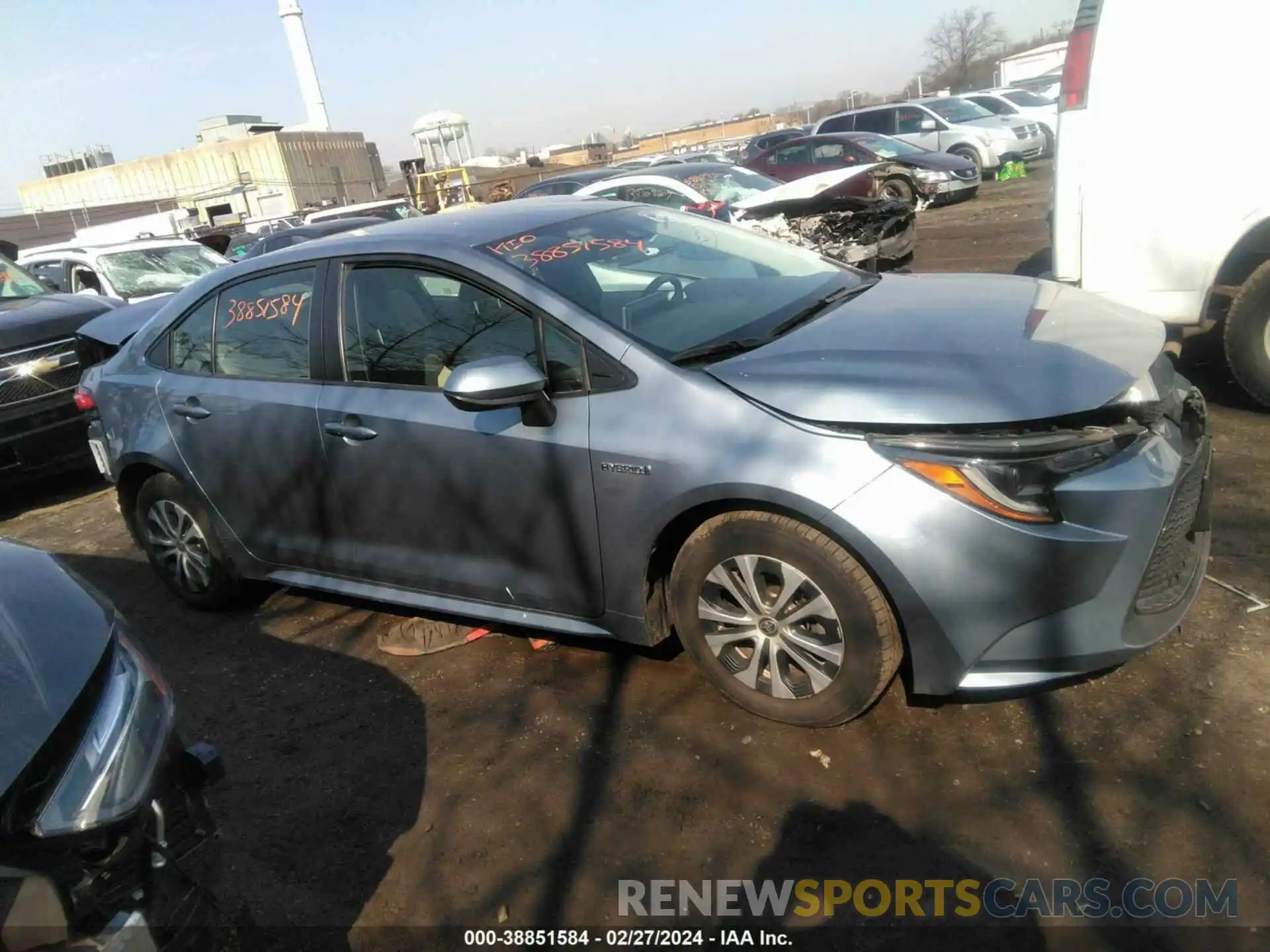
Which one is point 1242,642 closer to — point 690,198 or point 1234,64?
point 1234,64

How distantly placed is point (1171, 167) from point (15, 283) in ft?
28.5

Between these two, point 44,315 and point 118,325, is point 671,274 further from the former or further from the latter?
point 44,315

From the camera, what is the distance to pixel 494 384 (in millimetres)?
2797

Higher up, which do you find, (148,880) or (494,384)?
(494,384)

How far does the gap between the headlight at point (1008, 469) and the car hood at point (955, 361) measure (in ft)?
0.23

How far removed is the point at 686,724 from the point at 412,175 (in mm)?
29464

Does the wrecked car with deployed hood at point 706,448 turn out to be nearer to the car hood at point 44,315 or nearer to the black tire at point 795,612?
the black tire at point 795,612

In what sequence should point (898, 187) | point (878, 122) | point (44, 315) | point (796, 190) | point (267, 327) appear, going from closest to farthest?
point (267, 327)
point (44, 315)
point (796, 190)
point (898, 187)
point (878, 122)

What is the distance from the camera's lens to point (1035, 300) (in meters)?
3.25

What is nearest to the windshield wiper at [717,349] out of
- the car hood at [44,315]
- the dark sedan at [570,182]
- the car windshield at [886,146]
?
the car hood at [44,315]

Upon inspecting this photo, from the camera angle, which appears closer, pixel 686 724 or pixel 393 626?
pixel 686 724

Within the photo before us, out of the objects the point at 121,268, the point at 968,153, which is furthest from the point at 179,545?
the point at 968,153

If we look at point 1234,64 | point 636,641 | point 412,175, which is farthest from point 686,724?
point 412,175

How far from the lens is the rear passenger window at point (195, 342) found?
408cm
